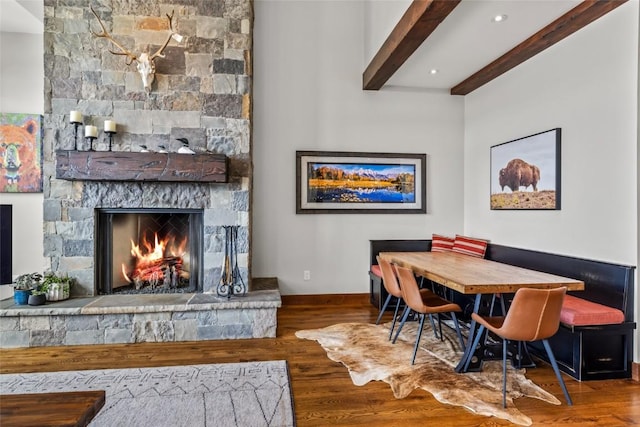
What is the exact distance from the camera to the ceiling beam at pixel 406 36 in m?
2.61

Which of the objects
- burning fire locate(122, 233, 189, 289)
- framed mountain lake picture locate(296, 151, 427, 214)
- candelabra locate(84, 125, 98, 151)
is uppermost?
candelabra locate(84, 125, 98, 151)

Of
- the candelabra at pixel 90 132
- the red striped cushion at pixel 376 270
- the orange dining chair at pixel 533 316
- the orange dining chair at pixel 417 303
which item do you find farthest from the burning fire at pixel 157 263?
the orange dining chair at pixel 533 316

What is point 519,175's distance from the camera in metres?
3.66

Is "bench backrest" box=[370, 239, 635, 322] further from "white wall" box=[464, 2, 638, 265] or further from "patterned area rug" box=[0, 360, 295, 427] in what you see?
"patterned area rug" box=[0, 360, 295, 427]

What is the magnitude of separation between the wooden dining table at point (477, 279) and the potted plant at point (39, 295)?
10.6 feet

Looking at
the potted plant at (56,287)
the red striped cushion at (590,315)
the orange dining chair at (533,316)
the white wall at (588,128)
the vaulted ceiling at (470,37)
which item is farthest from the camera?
the potted plant at (56,287)

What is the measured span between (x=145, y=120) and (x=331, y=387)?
293cm

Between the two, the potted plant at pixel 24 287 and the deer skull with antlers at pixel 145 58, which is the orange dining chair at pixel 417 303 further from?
the potted plant at pixel 24 287

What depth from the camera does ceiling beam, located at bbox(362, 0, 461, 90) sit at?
8.55 feet

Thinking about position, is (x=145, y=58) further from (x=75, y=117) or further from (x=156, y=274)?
(x=156, y=274)

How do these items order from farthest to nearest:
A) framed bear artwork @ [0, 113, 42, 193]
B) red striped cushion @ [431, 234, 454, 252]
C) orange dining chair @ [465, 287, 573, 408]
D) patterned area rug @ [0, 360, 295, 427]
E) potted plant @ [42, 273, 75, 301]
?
red striped cushion @ [431, 234, 454, 252] → framed bear artwork @ [0, 113, 42, 193] → potted plant @ [42, 273, 75, 301] → orange dining chair @ [465, 287, 573, 408] → patterned area rug @ [0, 360, 295, 427]

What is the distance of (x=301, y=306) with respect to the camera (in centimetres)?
439

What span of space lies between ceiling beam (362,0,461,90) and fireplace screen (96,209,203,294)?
2456 mm

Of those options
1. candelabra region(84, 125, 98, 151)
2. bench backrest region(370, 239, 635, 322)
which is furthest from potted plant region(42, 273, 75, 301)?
bench backrest region(370, 239, 635, 322)
